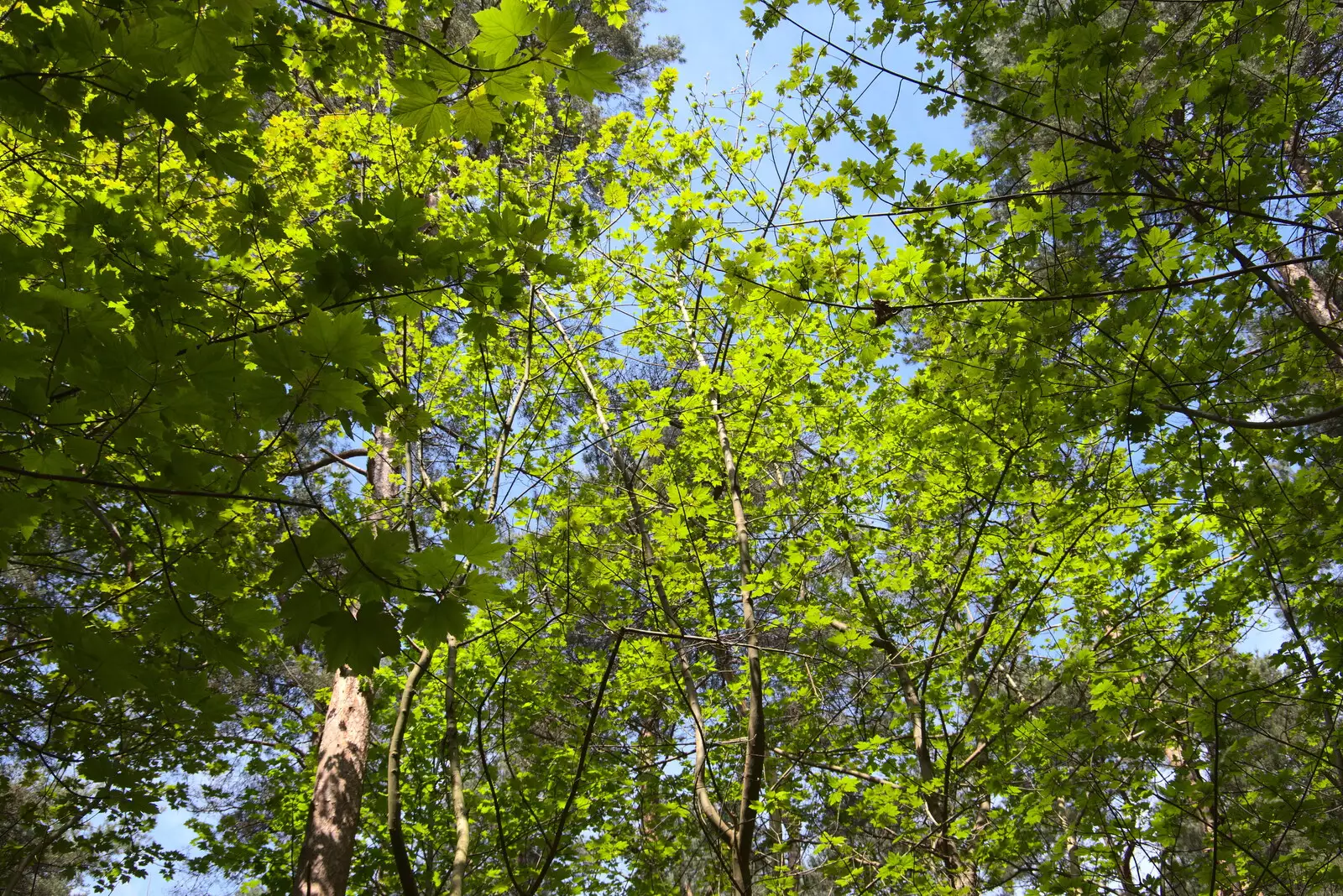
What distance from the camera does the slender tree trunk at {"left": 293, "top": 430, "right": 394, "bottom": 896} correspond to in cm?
454

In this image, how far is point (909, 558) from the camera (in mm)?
5965

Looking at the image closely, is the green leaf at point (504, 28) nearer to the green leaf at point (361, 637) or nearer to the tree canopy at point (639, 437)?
the tree canopy at point (639, 437)

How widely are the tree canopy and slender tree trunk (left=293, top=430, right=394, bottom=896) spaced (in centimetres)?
3

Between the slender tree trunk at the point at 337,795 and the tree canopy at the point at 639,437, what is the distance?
3 centimetres

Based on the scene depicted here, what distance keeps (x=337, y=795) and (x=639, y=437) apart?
3052mm

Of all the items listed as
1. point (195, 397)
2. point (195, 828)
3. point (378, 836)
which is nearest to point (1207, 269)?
point (195, 397)

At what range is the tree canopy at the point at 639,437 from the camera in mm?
1729

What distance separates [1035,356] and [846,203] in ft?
3.54

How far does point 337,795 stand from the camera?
4902 millimetres

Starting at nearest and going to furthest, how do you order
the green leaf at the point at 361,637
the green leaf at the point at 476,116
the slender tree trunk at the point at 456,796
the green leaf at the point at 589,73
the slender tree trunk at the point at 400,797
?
the green leaf at the point at 361,637
the green leaf at the point at 589,73
the green leaf at the point at 476,116
the slender tree trunk at the point at 400,797
the slender tree trunk at the point at 456,796

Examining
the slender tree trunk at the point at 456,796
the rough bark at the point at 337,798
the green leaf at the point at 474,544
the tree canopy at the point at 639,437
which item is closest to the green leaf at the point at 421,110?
the tree canopy at the point at 639,437

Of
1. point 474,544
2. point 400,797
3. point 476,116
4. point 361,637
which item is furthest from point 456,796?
point 476,116

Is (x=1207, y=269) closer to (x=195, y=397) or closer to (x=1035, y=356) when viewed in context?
(x=1035, y=356)

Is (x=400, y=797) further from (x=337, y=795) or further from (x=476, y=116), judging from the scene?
(x=337, y=795)
